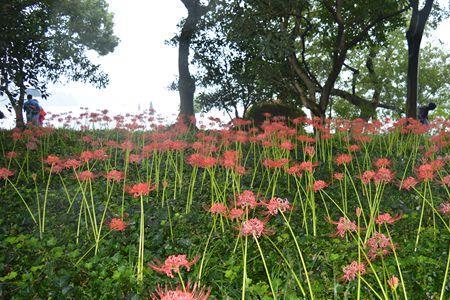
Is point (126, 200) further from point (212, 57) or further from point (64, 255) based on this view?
point (212, 57)

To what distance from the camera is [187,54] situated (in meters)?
17.0

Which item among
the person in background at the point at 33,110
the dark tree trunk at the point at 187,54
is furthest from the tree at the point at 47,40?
A: the dark tree trunk at the point at 187,54

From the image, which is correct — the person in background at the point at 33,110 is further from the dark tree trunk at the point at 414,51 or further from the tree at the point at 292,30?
the dark tree trunk at the point at 414,51

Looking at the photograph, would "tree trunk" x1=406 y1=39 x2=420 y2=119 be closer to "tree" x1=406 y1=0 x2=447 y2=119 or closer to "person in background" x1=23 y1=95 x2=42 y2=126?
"tree" x1=406 y1=0 x2=447 y2=119

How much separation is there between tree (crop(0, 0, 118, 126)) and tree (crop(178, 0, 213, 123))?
4433mm

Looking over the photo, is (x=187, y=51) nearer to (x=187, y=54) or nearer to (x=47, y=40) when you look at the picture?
(x=187, y=54)

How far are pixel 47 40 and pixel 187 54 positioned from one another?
5.62m

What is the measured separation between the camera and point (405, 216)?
5.49 m

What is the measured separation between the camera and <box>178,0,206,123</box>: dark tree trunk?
1659cm

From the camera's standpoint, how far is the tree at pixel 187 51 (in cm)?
1658

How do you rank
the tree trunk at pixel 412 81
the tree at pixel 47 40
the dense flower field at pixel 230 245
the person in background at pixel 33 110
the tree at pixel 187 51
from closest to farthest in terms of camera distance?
the dense flower field at pixel 230 245 → the tree at pixel 47 40 → the tree trunk at pixel 412 81 → the person in background at pixel 33 110 → the tree at pixel 187 51

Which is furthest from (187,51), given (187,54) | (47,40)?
(47,40)

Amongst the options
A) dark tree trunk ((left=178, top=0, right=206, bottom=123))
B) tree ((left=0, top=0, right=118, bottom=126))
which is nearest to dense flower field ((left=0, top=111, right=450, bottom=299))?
tree ((left=0, top=0, right=118, bottom=126))

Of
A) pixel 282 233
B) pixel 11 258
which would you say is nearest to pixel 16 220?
pixel 11 258
